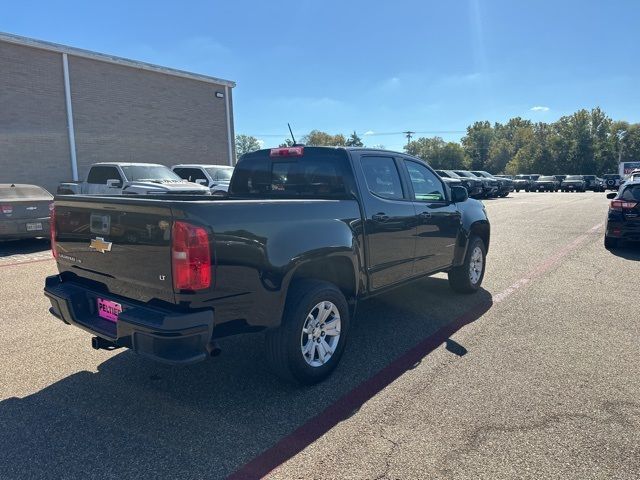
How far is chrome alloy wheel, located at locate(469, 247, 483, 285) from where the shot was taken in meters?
6.10

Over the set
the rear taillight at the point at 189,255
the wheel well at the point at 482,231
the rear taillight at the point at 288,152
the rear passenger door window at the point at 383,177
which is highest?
the rear taillight at the point at 288,152

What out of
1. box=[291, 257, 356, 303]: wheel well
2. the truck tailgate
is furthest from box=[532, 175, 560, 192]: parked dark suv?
the truck tailgate

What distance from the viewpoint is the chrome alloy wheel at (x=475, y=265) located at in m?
6.10

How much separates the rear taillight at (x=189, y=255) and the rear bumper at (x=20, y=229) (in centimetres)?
828

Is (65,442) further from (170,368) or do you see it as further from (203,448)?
(170,368)

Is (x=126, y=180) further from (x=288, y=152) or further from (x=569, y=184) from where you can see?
(x=569, y=184)

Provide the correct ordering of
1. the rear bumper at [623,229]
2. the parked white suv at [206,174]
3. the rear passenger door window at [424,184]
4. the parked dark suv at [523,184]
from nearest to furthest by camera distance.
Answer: the rear passenger door window at [424,184]
the rear bumper at [623,229]
the parked white suv at [206,174]
the parked dark suv at [523,184]

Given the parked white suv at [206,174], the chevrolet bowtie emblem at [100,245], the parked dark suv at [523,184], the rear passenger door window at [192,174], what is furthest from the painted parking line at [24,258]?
the parked dark suv at [523,184]

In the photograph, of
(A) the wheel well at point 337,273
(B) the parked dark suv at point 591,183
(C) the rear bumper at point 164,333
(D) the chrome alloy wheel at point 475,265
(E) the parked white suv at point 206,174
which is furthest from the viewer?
(B) the parked dark suv at point 591,183

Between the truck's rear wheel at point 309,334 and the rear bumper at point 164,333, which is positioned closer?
the rear bumper at point 164,333

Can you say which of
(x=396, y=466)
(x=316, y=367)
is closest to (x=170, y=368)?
(x=316, y=367)

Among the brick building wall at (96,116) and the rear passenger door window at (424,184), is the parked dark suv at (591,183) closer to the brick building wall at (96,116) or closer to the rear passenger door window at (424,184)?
the brick building wall at (96,116)

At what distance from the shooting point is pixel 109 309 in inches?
131

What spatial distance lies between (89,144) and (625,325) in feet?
62.2
